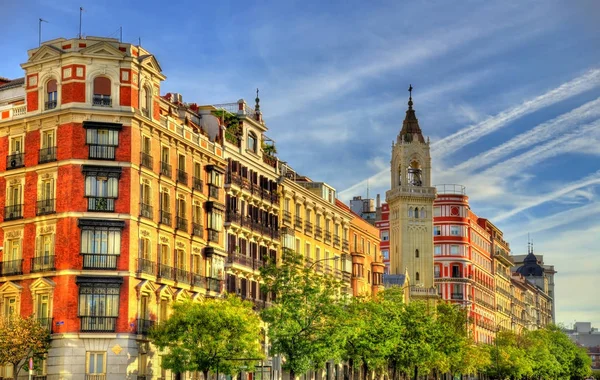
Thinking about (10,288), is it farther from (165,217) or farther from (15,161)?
(165,217)

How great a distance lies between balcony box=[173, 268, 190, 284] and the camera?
282 ft

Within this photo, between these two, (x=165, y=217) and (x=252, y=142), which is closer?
(x=165, y=217)

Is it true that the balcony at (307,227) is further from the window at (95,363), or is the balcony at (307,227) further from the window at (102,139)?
the window at (95,363)

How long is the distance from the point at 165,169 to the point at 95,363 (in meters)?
16.2

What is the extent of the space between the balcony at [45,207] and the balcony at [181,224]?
35.4 ft

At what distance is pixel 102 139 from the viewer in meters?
80.2

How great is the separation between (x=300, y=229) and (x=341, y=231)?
563 inches

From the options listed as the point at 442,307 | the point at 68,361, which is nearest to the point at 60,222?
the point at 68,361

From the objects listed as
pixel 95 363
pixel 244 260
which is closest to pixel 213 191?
pixel 244 260

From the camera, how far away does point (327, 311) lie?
87.2m

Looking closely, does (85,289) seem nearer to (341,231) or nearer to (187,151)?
(187,151)

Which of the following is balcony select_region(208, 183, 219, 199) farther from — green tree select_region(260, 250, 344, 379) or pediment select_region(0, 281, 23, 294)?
pediment select_region(0, 281, 23, 294)

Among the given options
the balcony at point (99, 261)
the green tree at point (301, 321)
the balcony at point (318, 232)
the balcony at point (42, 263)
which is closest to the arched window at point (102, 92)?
the balcony at point (99, 261)

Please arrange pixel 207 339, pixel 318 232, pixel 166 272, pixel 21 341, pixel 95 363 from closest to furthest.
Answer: pixel 21 341 → pixel 95 363 → pixel 207 339 → pixel 166 272 → pixel 318 232
